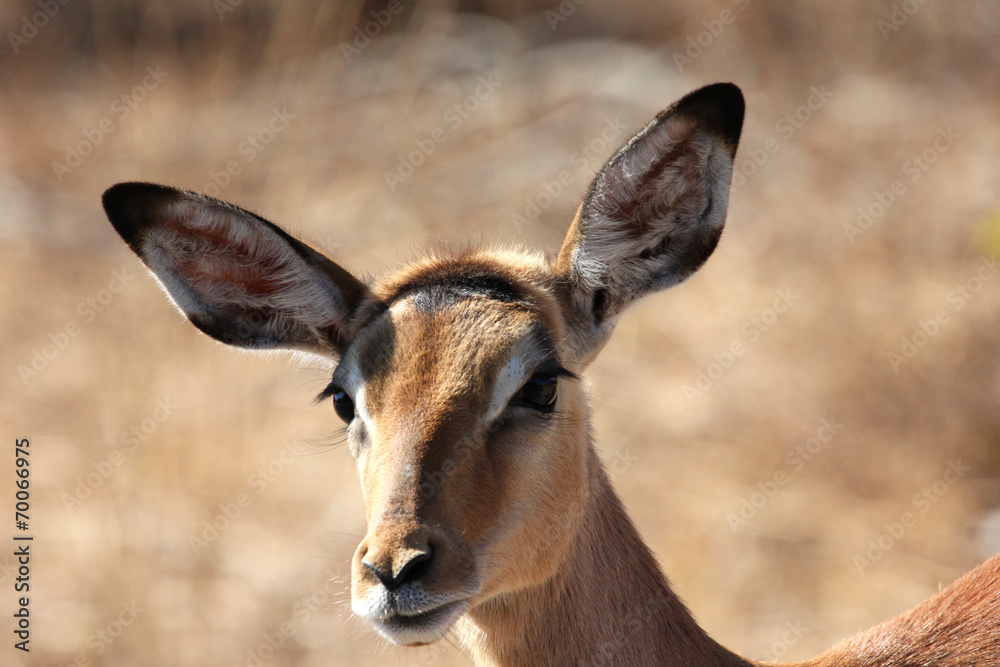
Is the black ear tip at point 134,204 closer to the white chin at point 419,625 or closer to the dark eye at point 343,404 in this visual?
the dark eye at point 343,404

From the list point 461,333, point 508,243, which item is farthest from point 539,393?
point 508,243

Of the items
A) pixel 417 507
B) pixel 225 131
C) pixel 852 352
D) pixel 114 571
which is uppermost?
pixel 417 507

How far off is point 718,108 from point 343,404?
5.51 feet

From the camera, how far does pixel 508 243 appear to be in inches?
197

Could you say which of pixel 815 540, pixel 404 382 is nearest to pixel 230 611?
pixel 815 540

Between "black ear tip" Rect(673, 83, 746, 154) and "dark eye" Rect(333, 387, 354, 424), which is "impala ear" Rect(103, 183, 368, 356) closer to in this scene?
"dark eye" Rect(333, 387, 354, 424)

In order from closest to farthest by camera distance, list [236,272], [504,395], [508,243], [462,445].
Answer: [462,445]
[504,395]
[236,272]
[508,243]

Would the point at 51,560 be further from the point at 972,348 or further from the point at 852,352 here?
the point at 972,348

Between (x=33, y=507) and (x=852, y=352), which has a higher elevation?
(x=852, y=352)

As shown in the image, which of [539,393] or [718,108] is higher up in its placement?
[718,108]

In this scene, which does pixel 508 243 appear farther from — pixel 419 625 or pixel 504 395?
A: pixel 419 625

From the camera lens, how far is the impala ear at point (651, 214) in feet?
11.3

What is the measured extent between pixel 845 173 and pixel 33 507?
28.8ft

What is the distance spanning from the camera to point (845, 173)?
1084 centimetres
